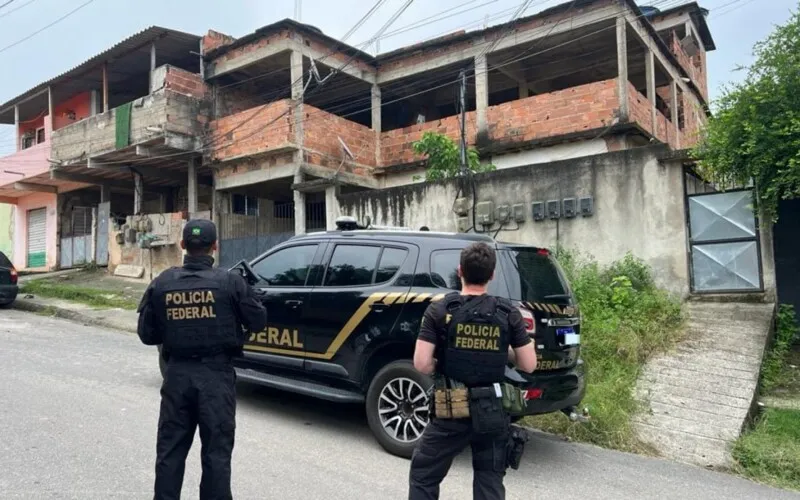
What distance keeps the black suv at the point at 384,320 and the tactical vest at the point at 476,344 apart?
130 cm

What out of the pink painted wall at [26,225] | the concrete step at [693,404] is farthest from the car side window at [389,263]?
the pink painted wall at [26,225]

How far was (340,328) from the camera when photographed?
449 centimetres

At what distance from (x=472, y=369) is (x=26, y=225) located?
2442 cm

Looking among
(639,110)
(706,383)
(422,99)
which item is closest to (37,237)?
(422,99)

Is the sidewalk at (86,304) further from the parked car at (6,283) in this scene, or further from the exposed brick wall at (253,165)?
the exposed brick wall at (253,165)

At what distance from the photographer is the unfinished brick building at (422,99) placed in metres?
11.3

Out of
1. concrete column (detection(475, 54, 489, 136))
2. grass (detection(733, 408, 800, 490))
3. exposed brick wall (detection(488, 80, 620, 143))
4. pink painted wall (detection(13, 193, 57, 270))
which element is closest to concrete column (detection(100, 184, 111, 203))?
pink painted wall (detection(13, 193, 57, 270))

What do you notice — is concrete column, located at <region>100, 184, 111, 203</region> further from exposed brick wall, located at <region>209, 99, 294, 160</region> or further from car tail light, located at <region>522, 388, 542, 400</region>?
car tail light, located at <region>522, 388, 542, 400</region>

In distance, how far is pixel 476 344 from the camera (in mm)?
2535

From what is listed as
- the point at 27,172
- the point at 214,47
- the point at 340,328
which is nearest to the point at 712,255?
the point at 340,328

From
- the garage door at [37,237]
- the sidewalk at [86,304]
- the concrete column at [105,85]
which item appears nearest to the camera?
the sidewalk at [86,304]

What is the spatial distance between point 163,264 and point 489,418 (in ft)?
45.7

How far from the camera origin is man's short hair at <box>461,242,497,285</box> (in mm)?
2568

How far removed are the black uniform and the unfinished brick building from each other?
857 cm
